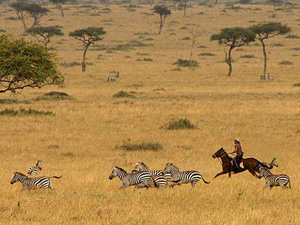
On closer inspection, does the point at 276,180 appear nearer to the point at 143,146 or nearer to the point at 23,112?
the point at 143,146

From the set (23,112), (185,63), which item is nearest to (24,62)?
(23,112)

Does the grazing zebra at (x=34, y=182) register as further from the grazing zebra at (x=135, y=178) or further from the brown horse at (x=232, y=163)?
the brown horse at (x=232, y=163)

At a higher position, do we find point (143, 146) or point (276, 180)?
point (276, 180)

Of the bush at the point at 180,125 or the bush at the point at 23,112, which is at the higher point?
the bush at the point at 180,125

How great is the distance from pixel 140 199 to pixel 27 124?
17496 mm

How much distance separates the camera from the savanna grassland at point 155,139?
13062 mm

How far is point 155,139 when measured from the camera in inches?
1047

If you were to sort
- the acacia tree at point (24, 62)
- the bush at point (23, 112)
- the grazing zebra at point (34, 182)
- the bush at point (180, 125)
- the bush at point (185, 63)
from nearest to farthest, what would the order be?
the grazing zebra at point (34, 182), the bush at point (180, 125), the acacia tree at point (24, 62), the bush at point (23, 112), the bush at point (185, 63)

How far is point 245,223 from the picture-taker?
11.9 m

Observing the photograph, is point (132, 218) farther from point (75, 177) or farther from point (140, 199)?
point (75, 177)

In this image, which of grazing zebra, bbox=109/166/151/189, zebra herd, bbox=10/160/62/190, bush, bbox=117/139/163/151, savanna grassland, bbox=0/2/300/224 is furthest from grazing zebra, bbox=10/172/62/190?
bush, bbox=117/139/163/151

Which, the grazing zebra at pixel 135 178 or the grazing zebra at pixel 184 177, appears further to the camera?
the grazing zebra at pixel 184 177

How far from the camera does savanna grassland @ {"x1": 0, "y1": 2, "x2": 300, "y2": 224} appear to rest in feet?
42.9

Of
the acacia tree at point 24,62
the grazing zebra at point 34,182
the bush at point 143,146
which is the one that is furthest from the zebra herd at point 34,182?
the acacia tree at point 24,62
